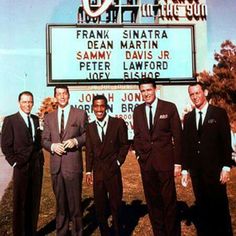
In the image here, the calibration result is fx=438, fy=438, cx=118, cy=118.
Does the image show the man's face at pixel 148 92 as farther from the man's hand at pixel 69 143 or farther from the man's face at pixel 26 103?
the man's face at pixel 26 103

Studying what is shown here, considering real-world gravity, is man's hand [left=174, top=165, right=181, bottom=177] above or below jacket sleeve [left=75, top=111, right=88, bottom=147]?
below

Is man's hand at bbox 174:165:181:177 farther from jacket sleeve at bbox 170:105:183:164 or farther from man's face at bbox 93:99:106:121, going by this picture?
man's face at bbox 93:99:106:121

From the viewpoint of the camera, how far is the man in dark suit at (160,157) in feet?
16.6

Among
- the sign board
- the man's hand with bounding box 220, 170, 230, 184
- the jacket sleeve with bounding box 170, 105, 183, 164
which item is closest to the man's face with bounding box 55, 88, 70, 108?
the jacket sleeve with bounding box 170, 105, 183, 164

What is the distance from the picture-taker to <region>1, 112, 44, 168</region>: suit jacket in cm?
523

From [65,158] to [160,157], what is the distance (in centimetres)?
110

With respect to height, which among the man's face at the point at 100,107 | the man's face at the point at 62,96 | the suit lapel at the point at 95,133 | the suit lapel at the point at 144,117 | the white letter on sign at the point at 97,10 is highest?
the white letter on sign at the point at 97,10

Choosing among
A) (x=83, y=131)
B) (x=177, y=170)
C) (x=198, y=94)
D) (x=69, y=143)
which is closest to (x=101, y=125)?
(x=83, y=131)

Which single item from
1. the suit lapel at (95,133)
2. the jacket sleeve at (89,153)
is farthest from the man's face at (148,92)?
the jacket sleeve at (89,153)

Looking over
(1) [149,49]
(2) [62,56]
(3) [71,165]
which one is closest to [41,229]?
(3) [71,165]

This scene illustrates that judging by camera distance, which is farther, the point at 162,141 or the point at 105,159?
the point at 105,159

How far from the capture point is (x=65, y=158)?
16.7 ft

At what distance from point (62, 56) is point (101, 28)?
3.58 ft

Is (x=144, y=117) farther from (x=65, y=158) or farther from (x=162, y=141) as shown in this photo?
(x=65, y=158)
